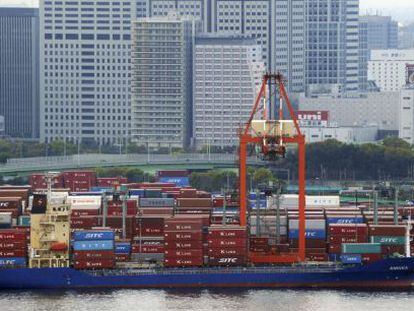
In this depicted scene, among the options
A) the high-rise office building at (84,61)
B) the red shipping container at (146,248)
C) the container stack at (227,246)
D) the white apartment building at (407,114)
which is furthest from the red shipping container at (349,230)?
the high-rise office building at (84,61)

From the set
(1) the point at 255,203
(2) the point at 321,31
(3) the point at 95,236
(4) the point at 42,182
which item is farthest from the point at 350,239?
(2) the point at 321,31

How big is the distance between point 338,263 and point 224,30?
3998 inches

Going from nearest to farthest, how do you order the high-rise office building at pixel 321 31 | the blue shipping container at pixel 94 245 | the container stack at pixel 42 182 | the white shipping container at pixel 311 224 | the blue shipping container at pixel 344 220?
Result: the blue shipping container at pixel 94 245 → the white shipping container at pixel 311 224 → the blue shipping container at pixel 344 220 → the container stack at pixel 42 182 → the high-rise office building at pixel 321 31

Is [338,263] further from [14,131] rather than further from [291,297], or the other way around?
[14,131]

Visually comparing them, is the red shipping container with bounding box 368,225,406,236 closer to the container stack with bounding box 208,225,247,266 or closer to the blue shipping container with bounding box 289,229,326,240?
the blue shipping container with bounding box 289,229,326,240

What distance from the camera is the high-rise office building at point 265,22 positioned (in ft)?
605

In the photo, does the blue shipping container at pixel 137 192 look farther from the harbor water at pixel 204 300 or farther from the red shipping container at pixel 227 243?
the harbor water at pixel 204 300

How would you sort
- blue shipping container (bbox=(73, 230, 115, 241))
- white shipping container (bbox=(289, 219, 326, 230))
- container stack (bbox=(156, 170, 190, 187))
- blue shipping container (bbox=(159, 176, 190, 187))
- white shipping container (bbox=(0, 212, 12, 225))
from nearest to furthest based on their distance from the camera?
1. blue shipping container (bbox=(73, 230, 115, 241))
2. white shipping container (bbox=(289, 219, 326, 230))
3. white shipping container (bbox=(0, 212, 12, 225))
4. blue shipping container (bbox=(159, 176, 190, 187))
5. container stack (bbox=(156, 170, 190, 187))

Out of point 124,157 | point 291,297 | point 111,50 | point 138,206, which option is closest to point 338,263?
point 291,297

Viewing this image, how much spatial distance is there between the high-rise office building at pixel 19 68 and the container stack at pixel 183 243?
4312 inches

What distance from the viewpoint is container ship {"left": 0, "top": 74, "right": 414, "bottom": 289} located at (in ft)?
268

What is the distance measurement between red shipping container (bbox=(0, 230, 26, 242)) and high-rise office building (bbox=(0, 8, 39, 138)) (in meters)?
109

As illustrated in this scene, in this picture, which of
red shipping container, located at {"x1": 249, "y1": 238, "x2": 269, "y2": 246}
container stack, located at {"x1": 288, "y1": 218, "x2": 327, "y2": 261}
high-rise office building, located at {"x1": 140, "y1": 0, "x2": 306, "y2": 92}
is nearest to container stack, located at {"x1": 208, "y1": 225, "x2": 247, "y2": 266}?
red shipping container, located at {"x1": 249, "y1": 238, "x2": 269, "y2": 246}

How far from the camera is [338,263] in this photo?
82.7 metres
